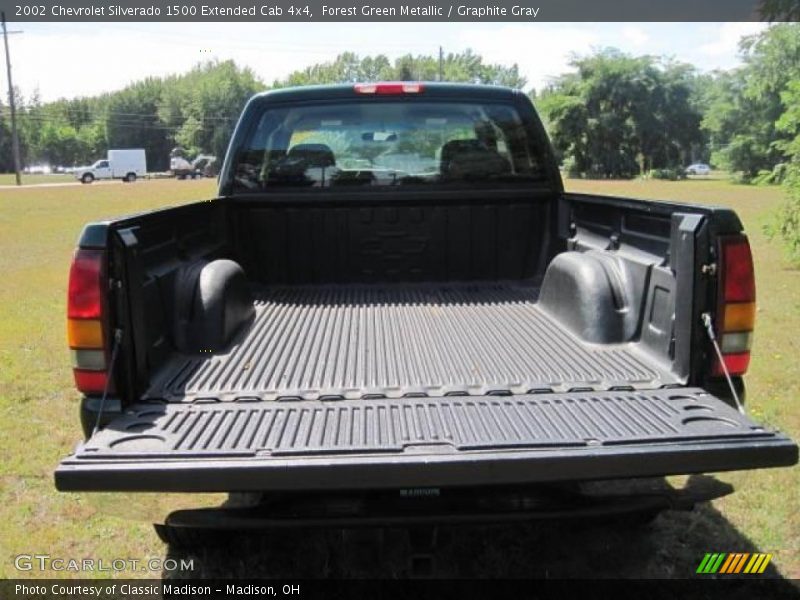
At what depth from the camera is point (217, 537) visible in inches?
132

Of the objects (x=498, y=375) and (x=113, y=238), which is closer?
(x=113, y=238)

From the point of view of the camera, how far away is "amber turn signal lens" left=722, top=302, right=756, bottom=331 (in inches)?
108

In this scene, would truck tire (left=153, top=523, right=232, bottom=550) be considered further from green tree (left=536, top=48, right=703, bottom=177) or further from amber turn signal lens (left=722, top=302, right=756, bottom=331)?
green tree (left=536, top=48, right=703, bottom=177)

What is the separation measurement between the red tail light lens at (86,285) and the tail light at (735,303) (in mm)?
2138

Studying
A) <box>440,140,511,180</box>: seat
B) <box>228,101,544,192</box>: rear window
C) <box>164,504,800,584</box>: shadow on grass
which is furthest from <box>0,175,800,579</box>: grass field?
<box>440,140,511,180</box>: seat

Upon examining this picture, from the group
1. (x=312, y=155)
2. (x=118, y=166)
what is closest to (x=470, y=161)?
(x=312, y=155)

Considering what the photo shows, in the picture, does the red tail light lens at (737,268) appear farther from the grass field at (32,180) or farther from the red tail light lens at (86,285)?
the grass field at (32,180)

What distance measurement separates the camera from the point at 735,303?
2.73 m

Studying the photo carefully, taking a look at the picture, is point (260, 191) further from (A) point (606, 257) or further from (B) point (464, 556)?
(B) point (464, 556)

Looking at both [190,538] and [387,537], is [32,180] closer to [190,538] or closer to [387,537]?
[190,538]

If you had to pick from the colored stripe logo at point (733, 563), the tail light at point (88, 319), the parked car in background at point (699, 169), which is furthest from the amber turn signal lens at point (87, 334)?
the parked car in background at point (699, 169)

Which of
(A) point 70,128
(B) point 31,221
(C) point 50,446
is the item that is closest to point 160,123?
(A) point 70,128

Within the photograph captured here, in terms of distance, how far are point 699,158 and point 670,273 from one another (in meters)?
79.3

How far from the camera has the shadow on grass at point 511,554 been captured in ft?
10.9
